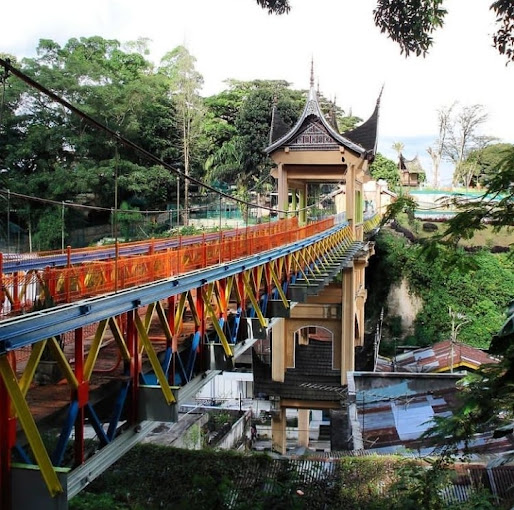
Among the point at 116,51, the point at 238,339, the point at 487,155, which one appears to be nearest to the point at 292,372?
the point at 238,339

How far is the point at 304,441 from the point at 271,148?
1193cm

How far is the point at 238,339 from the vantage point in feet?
31.3

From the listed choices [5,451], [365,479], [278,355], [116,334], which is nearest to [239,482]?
[365,479]

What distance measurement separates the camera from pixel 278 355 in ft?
73.6

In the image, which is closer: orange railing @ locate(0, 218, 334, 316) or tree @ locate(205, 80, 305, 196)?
orange railing @ locate(0, 218, 334, 316)

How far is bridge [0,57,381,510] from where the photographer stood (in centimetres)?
390

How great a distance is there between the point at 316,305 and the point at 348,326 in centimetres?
148

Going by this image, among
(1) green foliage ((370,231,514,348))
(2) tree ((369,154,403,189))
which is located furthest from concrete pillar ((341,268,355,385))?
(2) tree ((369,154,403,189))

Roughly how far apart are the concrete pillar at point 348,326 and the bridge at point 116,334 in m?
6.50

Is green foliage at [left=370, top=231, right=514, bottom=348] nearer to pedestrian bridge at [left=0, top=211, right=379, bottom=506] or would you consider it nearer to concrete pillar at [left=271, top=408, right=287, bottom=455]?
concrete pillar at [left=271, top=408, right=287, bottom=455]

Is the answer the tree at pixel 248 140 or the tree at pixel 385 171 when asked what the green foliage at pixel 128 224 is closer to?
the tree at pixel 248 140

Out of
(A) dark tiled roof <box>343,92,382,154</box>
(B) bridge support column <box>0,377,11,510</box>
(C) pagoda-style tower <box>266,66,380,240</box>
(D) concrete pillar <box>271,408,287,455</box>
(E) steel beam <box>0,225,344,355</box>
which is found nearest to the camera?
(E) steel beam <box>0,225,344,355</box>

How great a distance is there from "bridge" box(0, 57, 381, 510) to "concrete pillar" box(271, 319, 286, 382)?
7.05 m

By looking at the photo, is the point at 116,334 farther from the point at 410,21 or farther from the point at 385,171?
the point at 385,171
